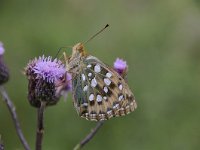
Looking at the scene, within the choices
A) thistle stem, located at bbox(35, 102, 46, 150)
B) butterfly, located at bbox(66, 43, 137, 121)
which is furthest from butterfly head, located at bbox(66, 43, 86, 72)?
thistle stem, located at bbox(35, 102, 46, 150)

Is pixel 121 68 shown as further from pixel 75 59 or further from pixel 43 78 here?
pixel 43 78

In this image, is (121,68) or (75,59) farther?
(121,68)

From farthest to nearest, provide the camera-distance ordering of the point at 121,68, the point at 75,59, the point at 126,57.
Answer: the point at 126,57
the point at 121,68
the point at 75,59

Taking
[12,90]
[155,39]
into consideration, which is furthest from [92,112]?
[155,39]

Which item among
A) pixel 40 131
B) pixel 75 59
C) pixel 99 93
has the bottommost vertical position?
pixel 40 131

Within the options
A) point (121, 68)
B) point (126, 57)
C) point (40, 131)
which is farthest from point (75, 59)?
point (126, 57)

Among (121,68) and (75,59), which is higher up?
(75,59)

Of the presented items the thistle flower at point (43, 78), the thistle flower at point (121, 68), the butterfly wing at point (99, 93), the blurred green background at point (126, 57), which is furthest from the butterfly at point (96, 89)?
the blurred green background at point (126, 57)

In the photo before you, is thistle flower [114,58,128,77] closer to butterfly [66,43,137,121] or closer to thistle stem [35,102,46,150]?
butterfly [66,43,137,121]

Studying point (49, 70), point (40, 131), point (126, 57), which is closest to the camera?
point (40, 131)
